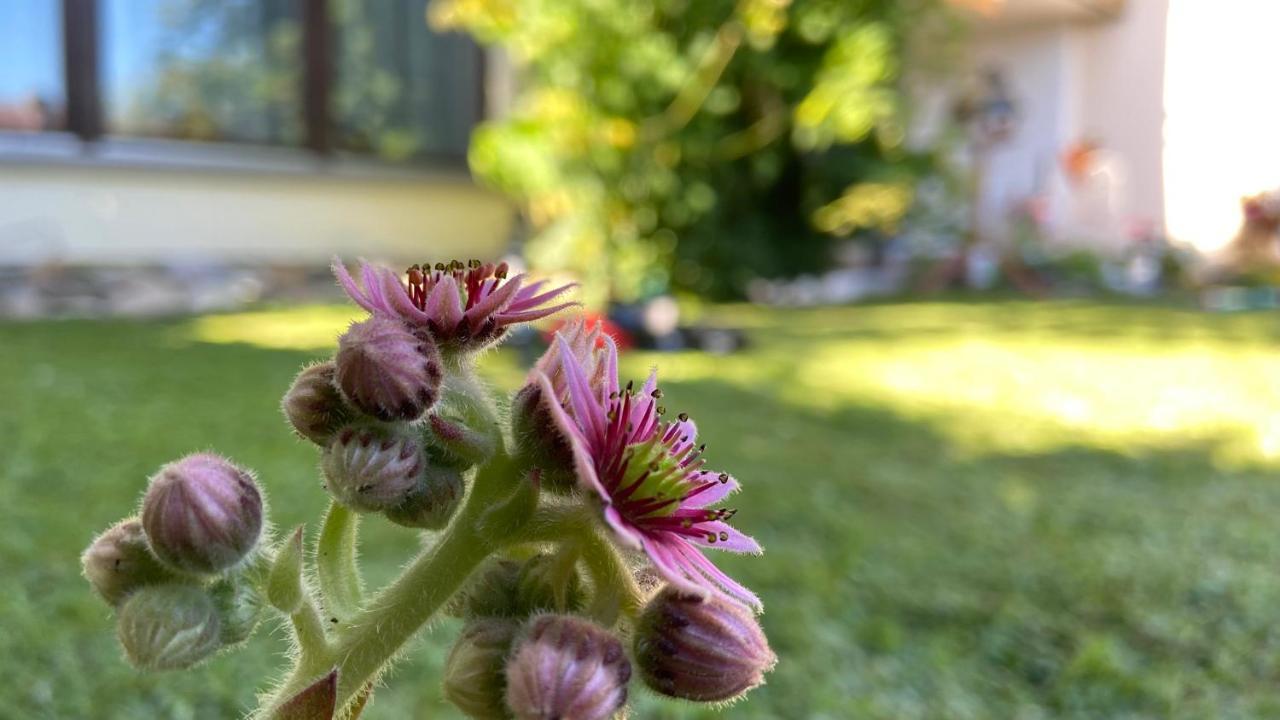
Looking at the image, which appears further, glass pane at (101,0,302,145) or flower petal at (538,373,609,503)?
glass pane at (101,0,302,145)

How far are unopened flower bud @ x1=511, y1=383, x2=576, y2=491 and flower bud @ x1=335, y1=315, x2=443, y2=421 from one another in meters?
0.06

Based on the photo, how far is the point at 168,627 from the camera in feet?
2.43

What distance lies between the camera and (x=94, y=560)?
79 centimetres

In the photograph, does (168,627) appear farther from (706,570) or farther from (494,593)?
(706,570)

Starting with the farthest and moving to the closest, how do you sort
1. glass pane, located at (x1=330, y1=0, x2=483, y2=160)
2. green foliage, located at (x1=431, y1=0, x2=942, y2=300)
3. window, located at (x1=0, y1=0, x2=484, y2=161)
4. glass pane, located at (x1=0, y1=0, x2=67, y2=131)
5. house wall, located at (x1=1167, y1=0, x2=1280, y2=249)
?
house wall, located at (x1=1167, y1=0, x2=1280, y2=249) → glass pane, located at (x1=330, y1=0, x2=483, y2=160) → green foliage, located at (x1=431, y1=0, x2=942, y2=300) → window, located at (x1=0, y1=0, x2=484, y2=161) → glass pane, located at (x1=0, y1=0, x2=67, y2=131)

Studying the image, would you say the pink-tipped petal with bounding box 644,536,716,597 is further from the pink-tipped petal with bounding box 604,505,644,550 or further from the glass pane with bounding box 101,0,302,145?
the glass pane with bounding box 101,0,302,145

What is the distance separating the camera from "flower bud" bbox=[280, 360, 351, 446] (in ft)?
2.46

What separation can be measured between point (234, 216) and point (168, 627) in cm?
845

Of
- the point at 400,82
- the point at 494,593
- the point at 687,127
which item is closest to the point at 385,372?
the point at 494,593

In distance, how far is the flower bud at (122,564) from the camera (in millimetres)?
785

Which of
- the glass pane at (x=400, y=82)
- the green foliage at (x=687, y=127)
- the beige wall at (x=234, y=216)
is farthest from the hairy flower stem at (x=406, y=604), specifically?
the glass pane at (x=400, y=82)

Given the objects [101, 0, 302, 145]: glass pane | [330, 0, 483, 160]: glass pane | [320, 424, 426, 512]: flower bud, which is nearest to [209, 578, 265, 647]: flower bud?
[320, 424, 426, 512]: flower bud

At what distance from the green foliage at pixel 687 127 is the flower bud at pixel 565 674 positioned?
7321 millimetres

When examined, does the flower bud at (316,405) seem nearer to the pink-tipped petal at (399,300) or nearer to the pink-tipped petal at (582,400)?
the pink-tipped petal at (399,300)
